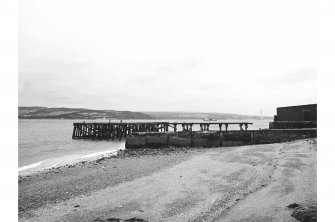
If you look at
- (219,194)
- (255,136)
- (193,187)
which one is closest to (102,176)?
(193,187)

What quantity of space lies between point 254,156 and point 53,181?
765cm

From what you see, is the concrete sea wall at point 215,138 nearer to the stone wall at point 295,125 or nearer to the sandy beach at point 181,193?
the stone wall at point 295,125

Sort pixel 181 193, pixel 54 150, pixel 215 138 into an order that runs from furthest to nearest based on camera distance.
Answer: pixel 54 150 < pixel 215 138 < pixel 181 193

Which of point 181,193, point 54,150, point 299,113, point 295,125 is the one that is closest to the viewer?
point 181,193

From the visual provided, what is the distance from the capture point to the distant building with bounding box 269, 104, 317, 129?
2079cm

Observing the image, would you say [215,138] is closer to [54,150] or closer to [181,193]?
[181,193]

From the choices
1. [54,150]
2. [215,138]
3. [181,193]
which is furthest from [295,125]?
[54,150]

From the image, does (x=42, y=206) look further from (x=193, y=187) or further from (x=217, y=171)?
(x=217, y=171)

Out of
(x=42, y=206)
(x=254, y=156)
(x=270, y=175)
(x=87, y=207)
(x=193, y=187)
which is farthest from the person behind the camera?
(x=254, y=156)

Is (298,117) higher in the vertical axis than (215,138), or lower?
higher

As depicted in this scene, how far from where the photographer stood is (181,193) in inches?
243

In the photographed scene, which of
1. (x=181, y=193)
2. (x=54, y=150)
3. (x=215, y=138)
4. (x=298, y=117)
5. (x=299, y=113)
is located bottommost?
(x=54, y=150)

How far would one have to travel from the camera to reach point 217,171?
845 cm

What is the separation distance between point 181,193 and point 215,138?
11003mm
